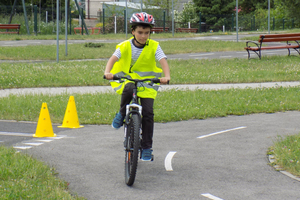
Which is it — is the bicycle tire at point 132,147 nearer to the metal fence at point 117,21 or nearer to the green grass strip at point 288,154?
the green grass strip at point 288,154

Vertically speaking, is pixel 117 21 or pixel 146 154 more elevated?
pixel 117 21

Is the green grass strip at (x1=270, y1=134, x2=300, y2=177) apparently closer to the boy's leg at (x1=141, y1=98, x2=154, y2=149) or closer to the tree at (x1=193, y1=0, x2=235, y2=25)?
the boy's leg at (x1=141, y1=98, x2=154, y2=149)

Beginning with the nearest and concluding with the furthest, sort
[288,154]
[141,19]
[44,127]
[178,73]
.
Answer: [141,19]
[288,154]
[44,127]
[178,73]

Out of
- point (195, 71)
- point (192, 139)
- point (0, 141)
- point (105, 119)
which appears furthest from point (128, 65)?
point (195, 71)

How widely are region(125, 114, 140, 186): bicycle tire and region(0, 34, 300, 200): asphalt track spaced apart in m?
0.15

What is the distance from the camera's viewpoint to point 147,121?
18.2ft

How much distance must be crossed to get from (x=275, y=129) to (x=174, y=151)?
8.10 feet

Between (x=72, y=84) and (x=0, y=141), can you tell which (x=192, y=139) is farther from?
(x=72, y=84)

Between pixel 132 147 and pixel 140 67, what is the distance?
3.58ft

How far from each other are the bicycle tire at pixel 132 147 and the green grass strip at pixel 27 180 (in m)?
0.70

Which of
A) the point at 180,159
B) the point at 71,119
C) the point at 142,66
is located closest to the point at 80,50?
the point at 71,119

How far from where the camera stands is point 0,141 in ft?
23.9

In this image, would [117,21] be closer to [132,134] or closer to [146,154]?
[146,154]

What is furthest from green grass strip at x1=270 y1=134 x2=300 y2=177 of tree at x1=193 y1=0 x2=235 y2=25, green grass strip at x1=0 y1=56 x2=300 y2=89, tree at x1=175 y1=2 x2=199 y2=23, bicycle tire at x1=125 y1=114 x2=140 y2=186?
tree at x1=193 y1=0 x2=235 y2=25
